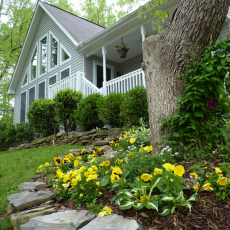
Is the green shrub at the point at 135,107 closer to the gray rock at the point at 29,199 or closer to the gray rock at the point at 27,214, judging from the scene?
the gray rock at the point at 29,199

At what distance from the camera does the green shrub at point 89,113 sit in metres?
6.88

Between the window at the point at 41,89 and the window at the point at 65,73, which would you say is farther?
the window at the point at 41,89

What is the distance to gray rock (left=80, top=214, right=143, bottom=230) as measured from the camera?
155 centimetres

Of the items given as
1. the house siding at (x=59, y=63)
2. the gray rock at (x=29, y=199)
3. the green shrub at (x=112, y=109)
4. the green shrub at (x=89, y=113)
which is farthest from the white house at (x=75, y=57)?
the gray rock at (x=29, y=199)

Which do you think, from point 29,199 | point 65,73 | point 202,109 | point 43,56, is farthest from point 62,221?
point 43,56

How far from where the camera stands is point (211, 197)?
1.79 metres

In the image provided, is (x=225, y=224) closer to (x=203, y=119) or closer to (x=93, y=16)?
(x=203, y=119)

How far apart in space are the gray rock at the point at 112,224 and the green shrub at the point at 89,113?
5162 millimetres

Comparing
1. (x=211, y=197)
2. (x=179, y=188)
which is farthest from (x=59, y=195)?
(x=211, y=197)

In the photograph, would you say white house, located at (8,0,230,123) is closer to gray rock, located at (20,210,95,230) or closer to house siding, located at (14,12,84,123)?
house siding, located at (14,12,84,123)

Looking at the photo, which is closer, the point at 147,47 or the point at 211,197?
the point at 211,197

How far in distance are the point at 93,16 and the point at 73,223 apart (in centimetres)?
2339

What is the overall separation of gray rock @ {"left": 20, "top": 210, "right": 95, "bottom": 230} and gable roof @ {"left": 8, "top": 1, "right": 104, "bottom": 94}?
29.8ft

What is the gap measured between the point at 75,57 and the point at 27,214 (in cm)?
943
